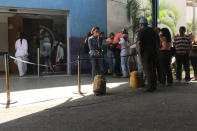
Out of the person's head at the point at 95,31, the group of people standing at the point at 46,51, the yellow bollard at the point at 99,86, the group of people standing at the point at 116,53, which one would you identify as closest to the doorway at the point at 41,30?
the group of people standing at the point at 46,51

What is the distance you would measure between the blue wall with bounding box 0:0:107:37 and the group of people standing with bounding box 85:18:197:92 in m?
1.32

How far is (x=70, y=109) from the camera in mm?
6805

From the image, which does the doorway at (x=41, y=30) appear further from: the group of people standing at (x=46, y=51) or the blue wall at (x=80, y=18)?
the blue wall at (x=80, y=18)

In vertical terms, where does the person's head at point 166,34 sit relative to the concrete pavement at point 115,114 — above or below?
above

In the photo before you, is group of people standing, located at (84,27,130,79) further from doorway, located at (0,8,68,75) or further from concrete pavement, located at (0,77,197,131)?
concrete pavement, located at (0,77,197,131)

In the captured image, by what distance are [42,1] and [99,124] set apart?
9.01 meters

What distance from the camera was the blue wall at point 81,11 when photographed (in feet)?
44.3

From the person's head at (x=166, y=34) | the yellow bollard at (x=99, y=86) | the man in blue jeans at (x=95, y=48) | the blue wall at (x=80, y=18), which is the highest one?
the blue wall at (x=80, y=18)

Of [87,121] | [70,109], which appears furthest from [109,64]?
[87,121]

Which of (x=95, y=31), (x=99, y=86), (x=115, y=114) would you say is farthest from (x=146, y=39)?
(x=115, y=114)

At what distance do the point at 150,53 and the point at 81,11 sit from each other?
5.97 m

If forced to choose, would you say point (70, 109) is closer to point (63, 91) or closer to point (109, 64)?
point (63, 91)

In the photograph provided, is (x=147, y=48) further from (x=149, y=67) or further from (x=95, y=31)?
(x=95, y=31)

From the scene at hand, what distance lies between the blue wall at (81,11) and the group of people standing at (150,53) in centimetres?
132
